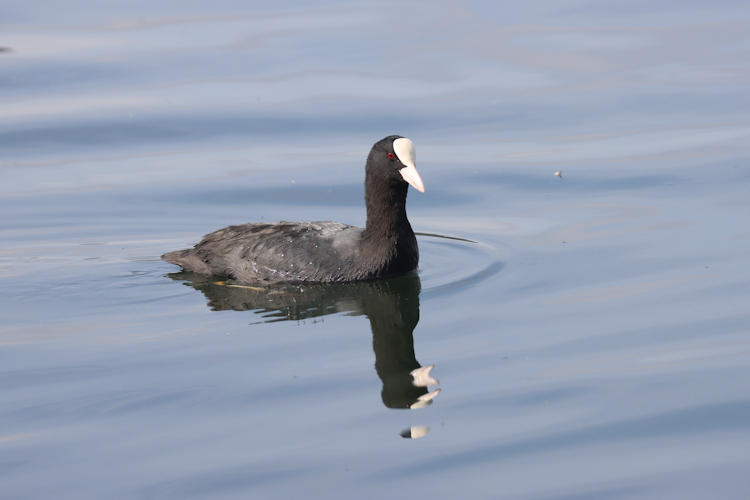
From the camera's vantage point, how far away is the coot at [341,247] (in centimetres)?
974

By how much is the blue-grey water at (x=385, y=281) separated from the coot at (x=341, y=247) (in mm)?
174

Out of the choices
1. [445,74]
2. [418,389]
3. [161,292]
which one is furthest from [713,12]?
[418,389]

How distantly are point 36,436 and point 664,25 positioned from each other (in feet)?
45.0

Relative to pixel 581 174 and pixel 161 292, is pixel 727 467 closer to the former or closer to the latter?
pixel 161 292

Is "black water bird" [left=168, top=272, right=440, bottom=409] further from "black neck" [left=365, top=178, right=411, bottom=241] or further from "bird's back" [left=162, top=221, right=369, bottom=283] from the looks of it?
"black neck" [left=365, top=178, right=411, bottom=241]

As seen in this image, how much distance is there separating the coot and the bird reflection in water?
11 cm

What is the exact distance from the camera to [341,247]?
9.81 m

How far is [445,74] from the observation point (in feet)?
53.1

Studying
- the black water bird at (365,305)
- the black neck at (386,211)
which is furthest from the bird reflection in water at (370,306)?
the black neck at (386,211)

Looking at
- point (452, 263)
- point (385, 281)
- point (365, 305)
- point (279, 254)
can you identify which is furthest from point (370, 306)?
point (452, 263)

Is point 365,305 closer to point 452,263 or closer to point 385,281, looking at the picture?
point 385,281

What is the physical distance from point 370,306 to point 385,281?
631 millimetres

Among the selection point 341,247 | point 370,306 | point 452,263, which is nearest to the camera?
point 370,306

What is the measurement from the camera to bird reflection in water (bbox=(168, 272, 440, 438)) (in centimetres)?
756
